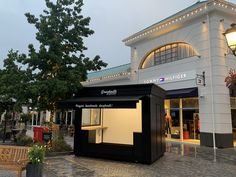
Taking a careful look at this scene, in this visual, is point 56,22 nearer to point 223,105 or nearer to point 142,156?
point 142,156

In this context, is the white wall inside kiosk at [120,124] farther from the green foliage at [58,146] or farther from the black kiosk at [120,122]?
the green foliage at [58,146]

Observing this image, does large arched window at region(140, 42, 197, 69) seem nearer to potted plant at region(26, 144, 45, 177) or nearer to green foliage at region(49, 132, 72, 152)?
green foliage at region(49, 132, 72, 152)

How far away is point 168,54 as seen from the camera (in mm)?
16812

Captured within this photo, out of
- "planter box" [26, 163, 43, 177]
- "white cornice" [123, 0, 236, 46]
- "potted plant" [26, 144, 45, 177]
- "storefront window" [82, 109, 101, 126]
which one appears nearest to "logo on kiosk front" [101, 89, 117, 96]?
"storefront window" [82, 109, 101, 126]

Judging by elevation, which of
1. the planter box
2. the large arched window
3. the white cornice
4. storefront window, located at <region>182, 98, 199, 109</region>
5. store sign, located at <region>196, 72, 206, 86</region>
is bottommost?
the planter box

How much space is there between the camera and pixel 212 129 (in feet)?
43.6

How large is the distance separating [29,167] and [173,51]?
1299 centimetres

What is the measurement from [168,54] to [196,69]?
2.89 metres

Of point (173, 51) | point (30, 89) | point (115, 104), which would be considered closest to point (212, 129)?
point (173, 51)

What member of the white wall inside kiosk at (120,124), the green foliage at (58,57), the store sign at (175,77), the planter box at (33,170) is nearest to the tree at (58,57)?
the green foliage at (58,57)

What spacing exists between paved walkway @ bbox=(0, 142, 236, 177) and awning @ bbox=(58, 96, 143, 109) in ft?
6.91

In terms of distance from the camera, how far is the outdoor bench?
611 cm

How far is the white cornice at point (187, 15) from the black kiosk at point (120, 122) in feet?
22.0

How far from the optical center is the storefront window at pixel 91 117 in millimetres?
10680
